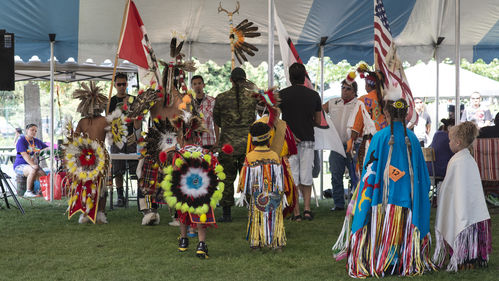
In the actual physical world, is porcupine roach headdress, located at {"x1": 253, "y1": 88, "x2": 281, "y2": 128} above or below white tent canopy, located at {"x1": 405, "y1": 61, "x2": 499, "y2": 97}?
below

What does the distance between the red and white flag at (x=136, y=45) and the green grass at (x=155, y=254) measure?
1.79 meters

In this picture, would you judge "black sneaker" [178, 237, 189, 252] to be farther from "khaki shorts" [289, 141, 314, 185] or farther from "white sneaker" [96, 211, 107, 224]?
"white sneaker" [96, 211, 107, 224]

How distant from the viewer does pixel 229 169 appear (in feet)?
21.8

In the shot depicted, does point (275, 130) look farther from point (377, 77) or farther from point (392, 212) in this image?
point (392, 212)

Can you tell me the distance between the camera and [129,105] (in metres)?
6.06

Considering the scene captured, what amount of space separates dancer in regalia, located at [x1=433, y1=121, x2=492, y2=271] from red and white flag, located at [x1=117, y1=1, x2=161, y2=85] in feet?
11.2

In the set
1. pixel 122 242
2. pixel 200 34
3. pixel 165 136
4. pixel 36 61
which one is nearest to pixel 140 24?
pixel 165 136

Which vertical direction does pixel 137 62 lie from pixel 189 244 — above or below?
above

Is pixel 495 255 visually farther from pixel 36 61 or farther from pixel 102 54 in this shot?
pixel 36 61

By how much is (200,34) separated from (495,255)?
256 inches

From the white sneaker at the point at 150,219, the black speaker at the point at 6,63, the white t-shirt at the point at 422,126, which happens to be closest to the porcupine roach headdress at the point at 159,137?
the white sneaker at the point at 150,219

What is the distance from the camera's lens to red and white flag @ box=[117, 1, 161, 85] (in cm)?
658

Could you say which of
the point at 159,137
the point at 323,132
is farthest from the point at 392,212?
the point at 323,132

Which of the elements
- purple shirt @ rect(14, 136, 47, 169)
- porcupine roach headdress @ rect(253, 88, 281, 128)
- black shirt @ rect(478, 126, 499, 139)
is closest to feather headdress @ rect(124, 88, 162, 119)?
porcupine roach headdress @ rect(253, 88, 281, 128)
